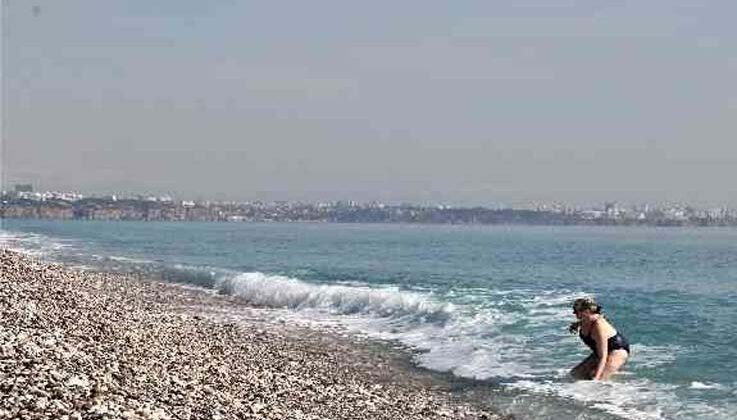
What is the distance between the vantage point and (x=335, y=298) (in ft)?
118

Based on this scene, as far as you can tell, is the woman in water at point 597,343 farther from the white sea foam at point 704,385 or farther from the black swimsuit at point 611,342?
the white sea foam at point 704,385

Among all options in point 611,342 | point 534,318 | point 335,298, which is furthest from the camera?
point 335,298

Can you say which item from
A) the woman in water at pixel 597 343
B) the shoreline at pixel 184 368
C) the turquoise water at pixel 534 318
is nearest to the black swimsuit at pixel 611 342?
the woman in water at pixel 597 343

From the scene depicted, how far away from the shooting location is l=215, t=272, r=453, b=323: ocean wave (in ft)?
102

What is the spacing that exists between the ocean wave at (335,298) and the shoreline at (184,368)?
4.88 metres

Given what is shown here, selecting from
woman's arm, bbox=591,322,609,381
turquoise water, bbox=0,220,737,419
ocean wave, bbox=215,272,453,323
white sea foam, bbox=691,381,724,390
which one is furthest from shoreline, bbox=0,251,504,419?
ocean wave, bbox=215,272,453,323

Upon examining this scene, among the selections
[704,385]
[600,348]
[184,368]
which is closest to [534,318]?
[704,385]

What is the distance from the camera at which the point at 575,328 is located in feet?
60.1

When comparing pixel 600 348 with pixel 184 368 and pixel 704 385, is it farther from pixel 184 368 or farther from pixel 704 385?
pixel 184 368

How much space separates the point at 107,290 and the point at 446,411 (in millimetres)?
21736

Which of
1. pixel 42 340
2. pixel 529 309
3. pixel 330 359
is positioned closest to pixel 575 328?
pixel 330 359

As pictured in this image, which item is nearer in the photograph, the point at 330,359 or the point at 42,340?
the point at 42,340

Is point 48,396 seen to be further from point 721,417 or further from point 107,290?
point 107,290

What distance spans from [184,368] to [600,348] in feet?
26.2
